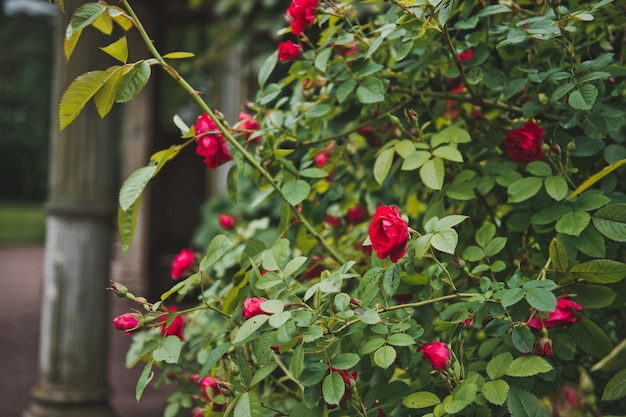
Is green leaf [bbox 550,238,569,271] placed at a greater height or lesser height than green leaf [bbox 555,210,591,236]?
lesser

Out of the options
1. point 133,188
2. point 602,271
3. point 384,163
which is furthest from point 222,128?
point 602,271

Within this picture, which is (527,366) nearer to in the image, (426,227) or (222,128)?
(426,227)

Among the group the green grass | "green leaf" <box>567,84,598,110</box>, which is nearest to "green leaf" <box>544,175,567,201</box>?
"green leaf" <box>567,84,598,110</box>

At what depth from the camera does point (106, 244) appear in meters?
2.47

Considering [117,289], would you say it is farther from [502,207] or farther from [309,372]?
[502,207]

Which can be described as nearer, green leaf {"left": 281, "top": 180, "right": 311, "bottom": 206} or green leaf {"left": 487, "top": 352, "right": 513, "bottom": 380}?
green leaf {"left": 487, "top": 352, "right": 513, "bottom": 380}

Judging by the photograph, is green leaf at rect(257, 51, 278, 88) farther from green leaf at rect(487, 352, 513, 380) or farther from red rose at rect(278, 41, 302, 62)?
green leaf at rect(487, 352, 513, 380)

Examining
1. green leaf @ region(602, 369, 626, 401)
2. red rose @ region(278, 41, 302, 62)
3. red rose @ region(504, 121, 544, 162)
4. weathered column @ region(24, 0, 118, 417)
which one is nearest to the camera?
green leaf @ region(602, 369, 626, 401)

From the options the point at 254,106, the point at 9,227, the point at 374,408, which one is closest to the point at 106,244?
the point at 254,106

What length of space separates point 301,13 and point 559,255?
0.57 m

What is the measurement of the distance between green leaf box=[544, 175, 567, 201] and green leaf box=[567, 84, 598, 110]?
0.37ft

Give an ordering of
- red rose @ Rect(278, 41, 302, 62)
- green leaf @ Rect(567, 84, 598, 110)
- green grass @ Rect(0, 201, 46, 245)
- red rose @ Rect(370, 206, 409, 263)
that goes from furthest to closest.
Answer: green grass @ Rect(0, 201, 46, 245), red rose @ Rect(278, 41, 302, 62), green leaf @ Rect(567, 84, 598, 110), red rose @ Rect(370, 206, 409, 263)

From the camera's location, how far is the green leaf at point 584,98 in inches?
41.5

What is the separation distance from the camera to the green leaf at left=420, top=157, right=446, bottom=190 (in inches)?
43.5
